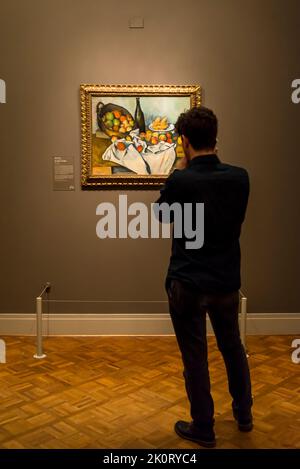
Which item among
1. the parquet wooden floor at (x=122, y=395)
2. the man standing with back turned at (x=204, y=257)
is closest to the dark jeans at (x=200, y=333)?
the man standing with back turned at (x=204, y=257)

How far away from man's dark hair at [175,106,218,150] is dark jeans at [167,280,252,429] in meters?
0.62

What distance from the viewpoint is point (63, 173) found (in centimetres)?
393

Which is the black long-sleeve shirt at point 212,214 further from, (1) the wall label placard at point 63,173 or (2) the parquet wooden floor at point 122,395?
(1) the wall label placard at point 63,173

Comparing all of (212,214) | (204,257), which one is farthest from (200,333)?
(212,214)

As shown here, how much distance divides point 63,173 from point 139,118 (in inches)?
29.7

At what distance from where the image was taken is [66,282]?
157 inches

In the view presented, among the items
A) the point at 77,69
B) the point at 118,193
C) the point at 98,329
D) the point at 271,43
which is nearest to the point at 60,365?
the point at 98,329

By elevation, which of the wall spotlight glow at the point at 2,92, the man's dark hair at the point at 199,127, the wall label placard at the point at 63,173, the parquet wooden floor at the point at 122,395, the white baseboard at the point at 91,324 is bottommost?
the parquet wooden floor at the point at 122,395

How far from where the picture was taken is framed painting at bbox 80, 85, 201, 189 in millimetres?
3836

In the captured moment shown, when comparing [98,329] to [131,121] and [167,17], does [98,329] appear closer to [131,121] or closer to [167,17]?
[131,121]

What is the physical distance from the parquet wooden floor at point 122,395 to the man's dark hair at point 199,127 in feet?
4.53

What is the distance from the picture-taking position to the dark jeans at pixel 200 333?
6.95 ft

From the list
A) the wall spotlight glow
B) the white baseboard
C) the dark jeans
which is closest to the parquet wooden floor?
the white baseboard

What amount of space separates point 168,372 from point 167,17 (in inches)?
106
